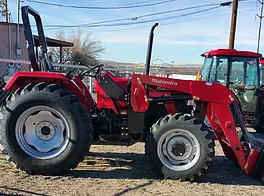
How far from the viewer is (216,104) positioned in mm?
4590

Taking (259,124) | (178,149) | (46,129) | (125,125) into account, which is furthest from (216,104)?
(259,124)

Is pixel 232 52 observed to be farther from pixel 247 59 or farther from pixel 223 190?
pixel 223 190

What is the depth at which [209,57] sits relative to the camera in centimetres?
998

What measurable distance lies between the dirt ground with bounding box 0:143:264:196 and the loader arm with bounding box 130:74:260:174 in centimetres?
37

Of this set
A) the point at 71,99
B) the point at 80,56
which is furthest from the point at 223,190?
the point at 80,56

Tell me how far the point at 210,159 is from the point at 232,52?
5924 millimetres

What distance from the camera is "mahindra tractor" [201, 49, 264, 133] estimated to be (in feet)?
31.3

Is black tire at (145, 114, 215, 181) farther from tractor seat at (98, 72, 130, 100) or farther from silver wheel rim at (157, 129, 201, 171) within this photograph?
tractor seat at (98, 72, 130, 100)

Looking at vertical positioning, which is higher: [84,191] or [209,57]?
[209,57]

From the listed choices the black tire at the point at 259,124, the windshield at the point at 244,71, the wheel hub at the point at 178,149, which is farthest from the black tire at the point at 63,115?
the windshield at the point at 244,71

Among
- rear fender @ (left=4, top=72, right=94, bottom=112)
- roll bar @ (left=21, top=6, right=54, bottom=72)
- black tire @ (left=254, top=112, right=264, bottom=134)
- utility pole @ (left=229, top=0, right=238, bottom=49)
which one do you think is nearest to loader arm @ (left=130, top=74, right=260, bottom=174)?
rear fender @ (left=4, top=72, right=94, bottom=112)

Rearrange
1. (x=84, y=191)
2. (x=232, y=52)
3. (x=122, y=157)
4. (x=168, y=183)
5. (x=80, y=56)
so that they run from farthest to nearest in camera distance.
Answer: (x=80, y=56), (x=232, y=52), (x=122, y=157), (x=168, y=183), (x=84, y=191)

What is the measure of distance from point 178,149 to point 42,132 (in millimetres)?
1874

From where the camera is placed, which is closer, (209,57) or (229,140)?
(229,140)
